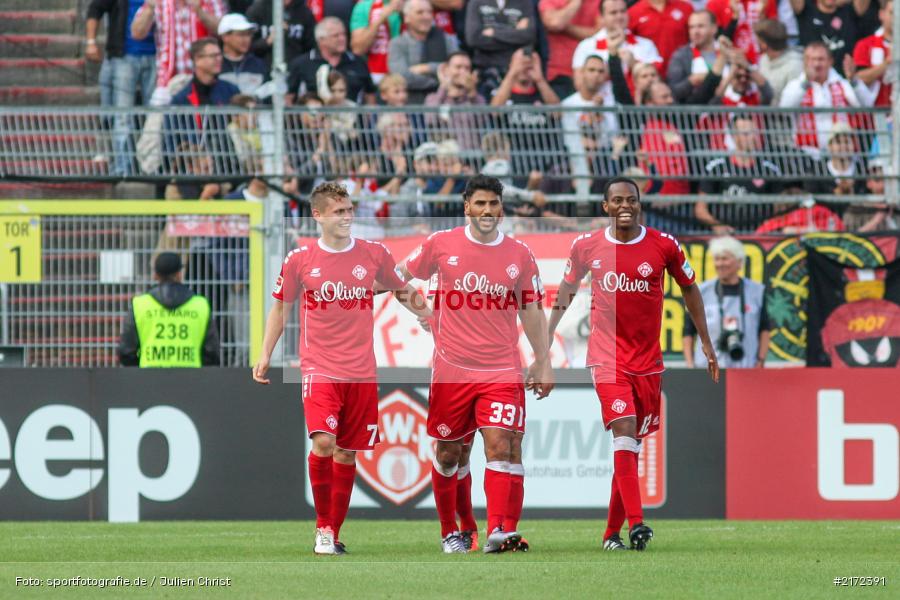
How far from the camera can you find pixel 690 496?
44.1 ft

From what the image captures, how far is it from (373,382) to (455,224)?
16.1 feet

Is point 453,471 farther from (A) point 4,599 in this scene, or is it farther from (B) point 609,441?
(B) point 609,441

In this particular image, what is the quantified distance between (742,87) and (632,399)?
7.62 m

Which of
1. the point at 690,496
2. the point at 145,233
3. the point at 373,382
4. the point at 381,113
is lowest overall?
the point at 690,496

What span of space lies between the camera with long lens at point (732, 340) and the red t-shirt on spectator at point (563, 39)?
13.8ft

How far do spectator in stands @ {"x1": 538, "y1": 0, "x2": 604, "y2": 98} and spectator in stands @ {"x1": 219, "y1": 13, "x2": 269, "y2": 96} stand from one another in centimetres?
315

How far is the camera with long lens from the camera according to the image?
13820mm

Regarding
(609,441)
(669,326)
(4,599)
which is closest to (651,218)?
(669,326)

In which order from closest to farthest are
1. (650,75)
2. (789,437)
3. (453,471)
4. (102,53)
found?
(453,471)
(789,437)
(650,75)
(102,53)

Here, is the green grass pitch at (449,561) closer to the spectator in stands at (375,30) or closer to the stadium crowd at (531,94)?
the stadium crowd at (531,94)

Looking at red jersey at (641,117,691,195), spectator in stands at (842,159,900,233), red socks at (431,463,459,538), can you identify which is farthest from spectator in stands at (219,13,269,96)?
red socks at (431,463,459,538)

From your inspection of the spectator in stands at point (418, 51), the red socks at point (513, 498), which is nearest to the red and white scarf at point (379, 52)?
the spectator in stands at point (418, 51)

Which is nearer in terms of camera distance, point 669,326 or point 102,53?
point 669,326

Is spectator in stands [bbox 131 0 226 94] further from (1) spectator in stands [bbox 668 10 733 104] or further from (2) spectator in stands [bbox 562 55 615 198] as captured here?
(1) spectator in stands [bbox 668 10 733 104]
